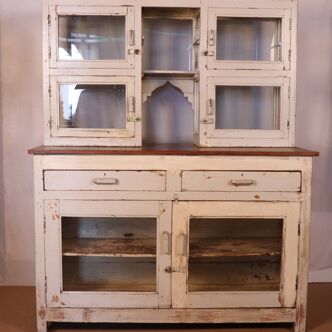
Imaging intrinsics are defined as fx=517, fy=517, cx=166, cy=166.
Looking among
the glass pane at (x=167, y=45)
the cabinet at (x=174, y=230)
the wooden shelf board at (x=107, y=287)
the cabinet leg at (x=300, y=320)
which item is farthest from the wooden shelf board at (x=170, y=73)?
the cabinet leg at (x=300, y=320)

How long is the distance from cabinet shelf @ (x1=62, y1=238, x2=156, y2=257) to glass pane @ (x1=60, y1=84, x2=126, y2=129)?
0.54 m

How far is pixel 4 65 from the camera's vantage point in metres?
2.83

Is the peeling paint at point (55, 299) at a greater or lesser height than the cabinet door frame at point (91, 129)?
lesser

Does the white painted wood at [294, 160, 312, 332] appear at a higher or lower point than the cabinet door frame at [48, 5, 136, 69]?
lower

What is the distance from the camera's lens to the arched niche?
2.82m

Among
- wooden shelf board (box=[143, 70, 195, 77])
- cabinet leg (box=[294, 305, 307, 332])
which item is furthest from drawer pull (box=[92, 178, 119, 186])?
cabinet leg (box=[294, 305, 307, 332])

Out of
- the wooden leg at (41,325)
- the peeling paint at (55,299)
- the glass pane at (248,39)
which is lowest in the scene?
the wooden leg at (41,325)

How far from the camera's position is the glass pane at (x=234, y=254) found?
2.34 meters

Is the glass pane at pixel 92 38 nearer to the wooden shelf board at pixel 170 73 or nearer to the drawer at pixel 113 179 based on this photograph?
the wooden shelf board at pixel 170 73

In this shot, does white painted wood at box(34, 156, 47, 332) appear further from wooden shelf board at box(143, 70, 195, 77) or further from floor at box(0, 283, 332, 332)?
wooden shelf board at box(143, 70, 195, 77)

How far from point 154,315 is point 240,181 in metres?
0.71

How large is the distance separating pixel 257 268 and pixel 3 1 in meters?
1.92

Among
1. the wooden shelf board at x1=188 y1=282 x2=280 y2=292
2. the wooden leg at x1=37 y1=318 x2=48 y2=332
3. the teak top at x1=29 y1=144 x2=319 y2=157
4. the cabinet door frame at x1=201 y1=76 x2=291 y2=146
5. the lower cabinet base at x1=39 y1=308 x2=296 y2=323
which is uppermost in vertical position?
the cabinet door frame at x1=201 y1=76 x2=291 y2=146

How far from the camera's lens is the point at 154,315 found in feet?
7.60
